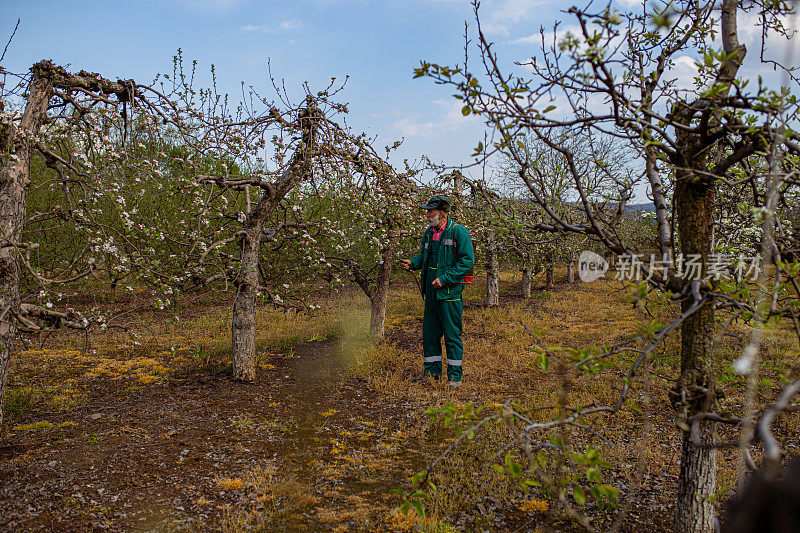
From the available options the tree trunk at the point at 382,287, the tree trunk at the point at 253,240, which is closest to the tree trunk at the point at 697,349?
the tree trunk at the point at 253,240

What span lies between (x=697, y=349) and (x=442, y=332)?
14.1 ft

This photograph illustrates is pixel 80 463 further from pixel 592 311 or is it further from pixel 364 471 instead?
pixel 592 311

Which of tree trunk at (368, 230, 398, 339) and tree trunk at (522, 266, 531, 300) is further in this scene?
tree trunk at (522, 266, 531, 300)

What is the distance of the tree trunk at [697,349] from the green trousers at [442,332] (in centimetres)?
373

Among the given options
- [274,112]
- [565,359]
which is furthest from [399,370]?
[565,359]

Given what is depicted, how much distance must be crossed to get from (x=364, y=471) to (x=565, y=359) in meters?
2.80

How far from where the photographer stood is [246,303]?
6.84 metres

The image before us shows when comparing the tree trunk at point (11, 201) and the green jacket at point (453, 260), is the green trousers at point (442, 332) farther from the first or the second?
the tree trunk at point (11, 201)

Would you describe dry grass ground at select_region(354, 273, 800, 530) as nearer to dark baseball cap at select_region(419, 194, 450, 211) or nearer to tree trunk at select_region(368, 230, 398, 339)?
tree trunk at select_region(368, 230, 398, 339)

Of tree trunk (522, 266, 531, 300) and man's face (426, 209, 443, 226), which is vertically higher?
man's face (426, 209, 443, 226)

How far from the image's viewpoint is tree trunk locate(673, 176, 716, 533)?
2959 millimetres

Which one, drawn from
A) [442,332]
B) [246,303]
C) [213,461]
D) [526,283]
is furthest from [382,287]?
[526,283]

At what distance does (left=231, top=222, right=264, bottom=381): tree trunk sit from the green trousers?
2.61 meters

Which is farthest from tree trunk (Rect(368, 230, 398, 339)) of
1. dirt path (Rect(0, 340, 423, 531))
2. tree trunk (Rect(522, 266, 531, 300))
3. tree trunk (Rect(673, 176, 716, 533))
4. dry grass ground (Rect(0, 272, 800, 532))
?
tree trunk (Rect(522, 266, 531, 300))
